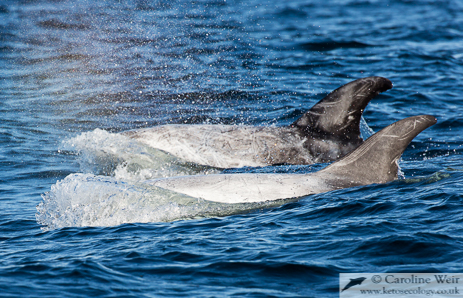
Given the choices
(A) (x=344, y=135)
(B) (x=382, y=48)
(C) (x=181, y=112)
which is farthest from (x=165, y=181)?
(B) (x=382, y=48)

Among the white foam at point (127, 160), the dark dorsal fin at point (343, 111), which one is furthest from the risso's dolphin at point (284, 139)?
the white foam at point (127, 160)

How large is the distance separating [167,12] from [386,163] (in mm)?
22400

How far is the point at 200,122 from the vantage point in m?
15.3

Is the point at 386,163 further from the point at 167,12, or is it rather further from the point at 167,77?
the point at 167,12

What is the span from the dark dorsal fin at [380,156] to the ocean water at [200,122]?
35 centimetres

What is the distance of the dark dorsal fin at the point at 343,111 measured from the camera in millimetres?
11898

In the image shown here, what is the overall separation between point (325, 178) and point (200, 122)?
21.1 ft

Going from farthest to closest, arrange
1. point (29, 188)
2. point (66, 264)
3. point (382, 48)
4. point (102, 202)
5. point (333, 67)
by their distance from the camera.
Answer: point (382, 48) → point (333, 67) → point (29, 188) → point (102, 202) → point (66, 264)

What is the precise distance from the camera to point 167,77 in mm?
20297

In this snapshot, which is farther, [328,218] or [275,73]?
[275,73]

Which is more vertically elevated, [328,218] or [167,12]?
[167,12]

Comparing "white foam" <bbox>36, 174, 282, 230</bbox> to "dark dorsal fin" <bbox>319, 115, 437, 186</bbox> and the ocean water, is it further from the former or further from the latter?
"dark dorsal fin" <bbox>319, 115, 437, 186</bbox>

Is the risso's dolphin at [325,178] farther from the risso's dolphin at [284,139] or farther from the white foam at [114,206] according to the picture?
the risso's dolphin at [284,139]

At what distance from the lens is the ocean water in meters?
6.66
